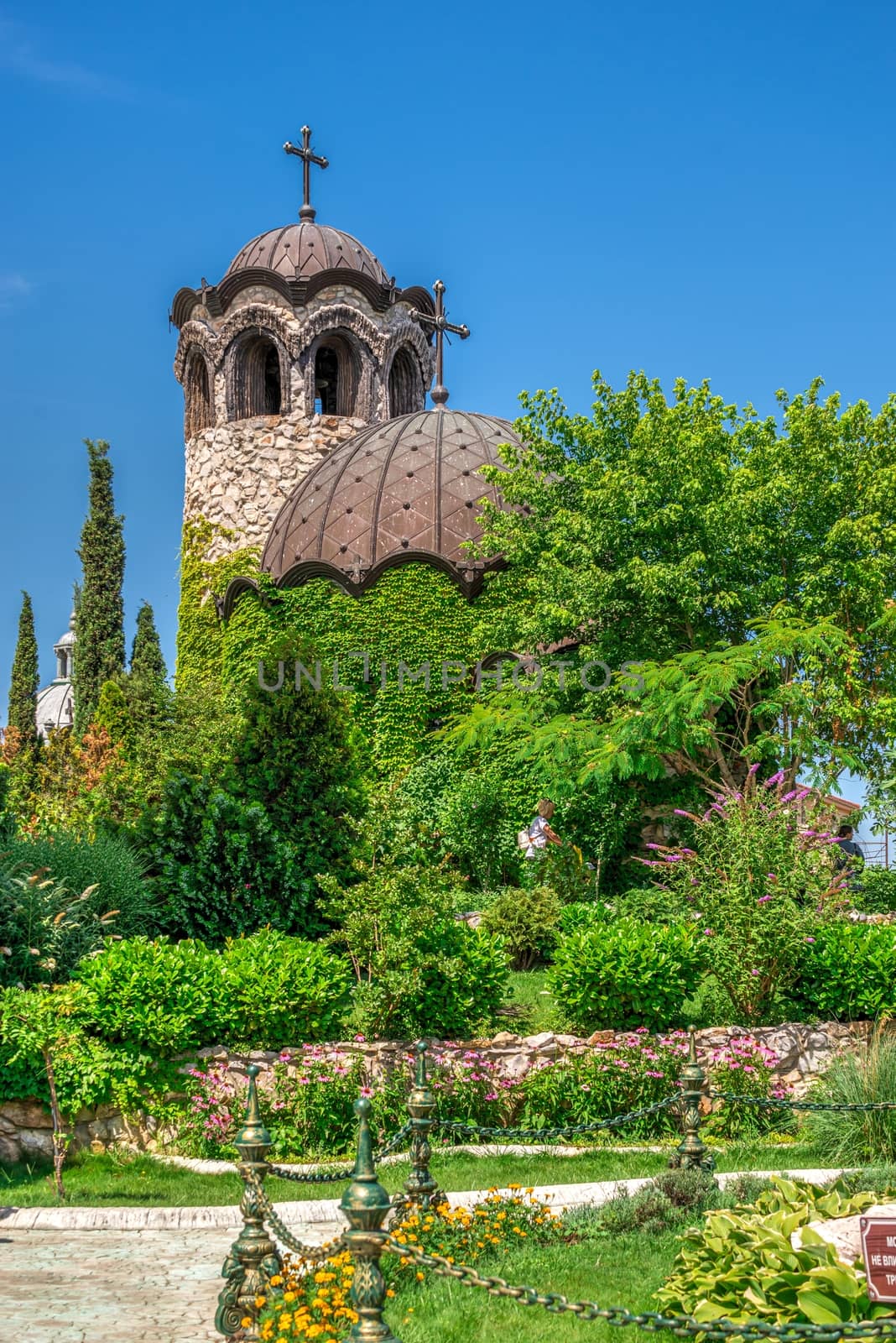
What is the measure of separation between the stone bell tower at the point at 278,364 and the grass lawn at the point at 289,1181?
61.7ft

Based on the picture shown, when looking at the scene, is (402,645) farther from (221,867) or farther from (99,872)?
(99,872)

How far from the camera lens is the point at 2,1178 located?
10000 millimetres

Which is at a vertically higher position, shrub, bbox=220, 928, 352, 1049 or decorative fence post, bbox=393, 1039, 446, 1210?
shrub, bbox=220, 928, 352, 1049

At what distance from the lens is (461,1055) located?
440 inches

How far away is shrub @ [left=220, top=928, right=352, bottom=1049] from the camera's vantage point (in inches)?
440

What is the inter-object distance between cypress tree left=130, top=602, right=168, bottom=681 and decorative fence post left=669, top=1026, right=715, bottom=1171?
24705 mm

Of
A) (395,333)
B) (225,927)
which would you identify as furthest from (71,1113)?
(395,333)

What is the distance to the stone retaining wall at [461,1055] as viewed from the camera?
34.6ft

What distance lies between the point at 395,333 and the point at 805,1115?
875 inches

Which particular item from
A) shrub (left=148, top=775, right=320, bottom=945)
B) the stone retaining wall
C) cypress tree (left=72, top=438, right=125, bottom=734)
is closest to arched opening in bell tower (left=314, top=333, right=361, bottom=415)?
cypress tree (left=72, top=438, right=125, bottom=734)

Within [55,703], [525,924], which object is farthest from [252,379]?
[55,703]

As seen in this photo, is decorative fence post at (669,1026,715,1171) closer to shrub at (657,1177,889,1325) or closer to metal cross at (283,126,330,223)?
shrub at (657,1177,889,1325)

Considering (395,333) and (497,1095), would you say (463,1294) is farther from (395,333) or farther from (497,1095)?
(395,333)

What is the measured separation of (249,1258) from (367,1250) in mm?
1769
